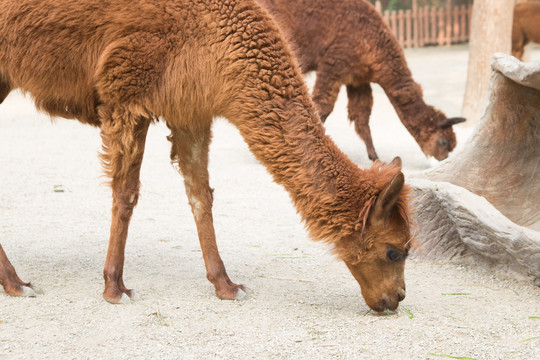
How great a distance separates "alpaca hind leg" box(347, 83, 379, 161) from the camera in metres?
9.30

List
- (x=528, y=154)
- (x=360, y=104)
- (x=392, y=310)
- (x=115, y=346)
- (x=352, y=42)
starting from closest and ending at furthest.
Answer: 1. (x=115, y=346)
2. (x=392, y=310)
3. (x=528, y=154)
4. (x=352, y=42)
5. (x=360, y=104)

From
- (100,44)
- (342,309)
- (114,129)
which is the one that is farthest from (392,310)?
(100,44)

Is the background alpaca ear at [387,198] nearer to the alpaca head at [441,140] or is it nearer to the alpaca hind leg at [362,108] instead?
the alpaca head at [441,140]

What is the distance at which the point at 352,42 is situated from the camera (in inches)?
340

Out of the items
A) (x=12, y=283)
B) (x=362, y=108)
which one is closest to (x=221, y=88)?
(x=12, y=283)

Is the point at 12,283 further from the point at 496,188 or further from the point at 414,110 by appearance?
the point at 414,110

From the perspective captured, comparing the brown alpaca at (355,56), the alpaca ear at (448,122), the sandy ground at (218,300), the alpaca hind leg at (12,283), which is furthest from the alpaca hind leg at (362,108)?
the alpaca hind leg at (12,283)

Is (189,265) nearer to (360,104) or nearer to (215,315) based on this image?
(215,315)

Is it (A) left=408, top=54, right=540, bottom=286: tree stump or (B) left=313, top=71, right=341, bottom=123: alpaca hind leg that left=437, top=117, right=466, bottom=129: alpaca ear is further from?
(A) left=408, top=54, right=540, bottom=286: tree stump

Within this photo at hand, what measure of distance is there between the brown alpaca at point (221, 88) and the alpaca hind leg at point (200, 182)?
36cm

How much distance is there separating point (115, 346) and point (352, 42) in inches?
234

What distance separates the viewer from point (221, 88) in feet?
12.7

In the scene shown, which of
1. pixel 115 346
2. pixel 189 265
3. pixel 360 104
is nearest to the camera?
pixel 115 346

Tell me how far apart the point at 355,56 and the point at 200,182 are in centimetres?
470
